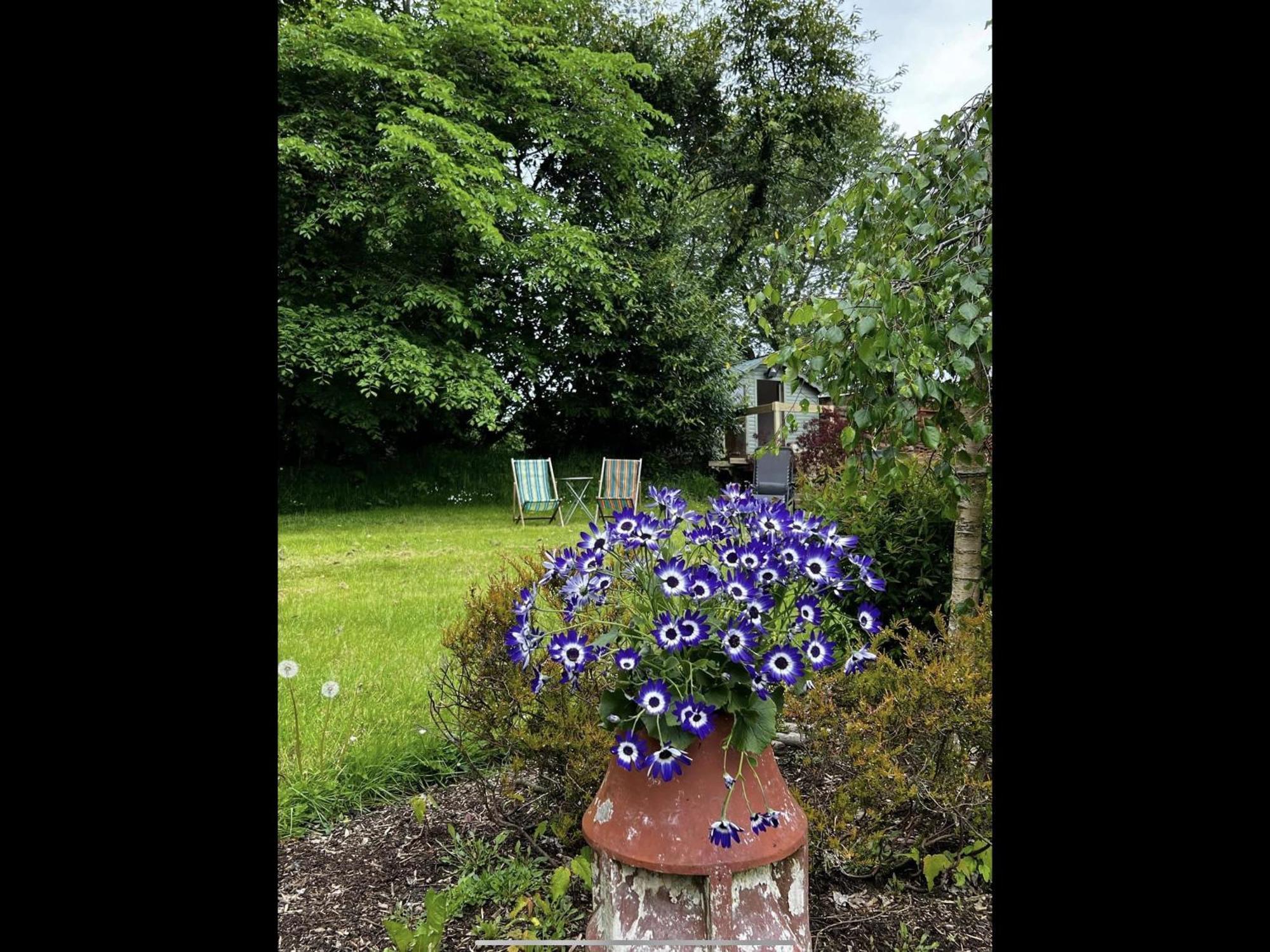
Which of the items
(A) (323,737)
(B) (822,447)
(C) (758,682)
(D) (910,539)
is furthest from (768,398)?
(C) (758,682)

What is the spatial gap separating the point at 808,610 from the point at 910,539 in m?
2.23

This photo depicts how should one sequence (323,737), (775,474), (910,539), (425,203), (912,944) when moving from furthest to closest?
(425,203)
(775,474)
(910,539)
(323,737)
(912,944)

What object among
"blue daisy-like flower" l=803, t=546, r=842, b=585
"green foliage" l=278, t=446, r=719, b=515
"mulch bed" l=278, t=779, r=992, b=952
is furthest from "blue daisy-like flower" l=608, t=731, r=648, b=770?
"green foliage" l=278, t=446, r=719, b=515

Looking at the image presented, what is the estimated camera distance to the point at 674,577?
4.07 ft

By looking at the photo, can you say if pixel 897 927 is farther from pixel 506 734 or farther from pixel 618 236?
pixel 618 236

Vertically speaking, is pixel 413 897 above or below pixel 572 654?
below

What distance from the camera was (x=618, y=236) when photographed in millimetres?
12969

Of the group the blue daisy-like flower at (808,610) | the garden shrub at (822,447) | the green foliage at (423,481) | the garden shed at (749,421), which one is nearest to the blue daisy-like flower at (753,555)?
the blue daisy-like flower at (808,610)

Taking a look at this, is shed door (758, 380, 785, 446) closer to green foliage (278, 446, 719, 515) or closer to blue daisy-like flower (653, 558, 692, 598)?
green foliage (278, 446, 719, 515)

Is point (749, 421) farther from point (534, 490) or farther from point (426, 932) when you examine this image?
point (426, 932)
